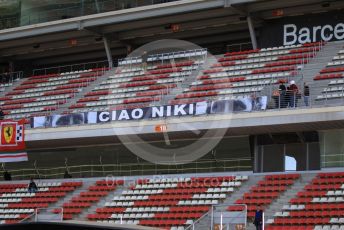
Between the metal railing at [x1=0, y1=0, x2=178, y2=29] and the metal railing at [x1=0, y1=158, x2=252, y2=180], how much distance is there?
7658mm

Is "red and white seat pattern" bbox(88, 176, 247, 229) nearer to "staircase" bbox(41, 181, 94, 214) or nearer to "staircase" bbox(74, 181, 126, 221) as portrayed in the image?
"staircase" bbox(74, 181, 126, 221)

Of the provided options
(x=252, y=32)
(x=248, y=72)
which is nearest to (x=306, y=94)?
(x=248, y=72)

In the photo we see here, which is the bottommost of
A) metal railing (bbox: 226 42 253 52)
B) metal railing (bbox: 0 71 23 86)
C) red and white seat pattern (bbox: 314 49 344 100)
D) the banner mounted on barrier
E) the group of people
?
the banner mounted on barrier

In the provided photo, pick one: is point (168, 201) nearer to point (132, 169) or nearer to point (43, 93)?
point (132, 169)

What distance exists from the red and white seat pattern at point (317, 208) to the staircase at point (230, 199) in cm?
187

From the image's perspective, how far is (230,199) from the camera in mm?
24812

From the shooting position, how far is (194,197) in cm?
2544

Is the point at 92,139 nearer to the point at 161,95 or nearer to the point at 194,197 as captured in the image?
the point at 161,95

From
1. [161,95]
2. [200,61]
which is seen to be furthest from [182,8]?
[161,95]

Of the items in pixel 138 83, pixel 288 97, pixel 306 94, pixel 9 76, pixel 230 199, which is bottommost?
pixel 230 199

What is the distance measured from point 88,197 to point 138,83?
6.81m

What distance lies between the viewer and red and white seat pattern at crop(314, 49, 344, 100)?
25.2 m

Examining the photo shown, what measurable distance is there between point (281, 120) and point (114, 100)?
977 centimetres

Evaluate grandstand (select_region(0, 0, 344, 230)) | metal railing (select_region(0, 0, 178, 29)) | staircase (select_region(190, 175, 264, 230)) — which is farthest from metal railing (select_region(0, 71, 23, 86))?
staircase (select_region(190, 175, 264, 230))
